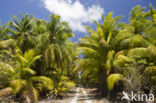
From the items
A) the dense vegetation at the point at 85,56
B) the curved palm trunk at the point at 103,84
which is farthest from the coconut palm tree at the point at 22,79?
the curved palm trunk at the point at 103,84

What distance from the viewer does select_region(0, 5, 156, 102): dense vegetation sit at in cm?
824

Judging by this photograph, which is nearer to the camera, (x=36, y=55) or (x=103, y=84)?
(x=103, y=84)

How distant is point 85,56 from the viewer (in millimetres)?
12672

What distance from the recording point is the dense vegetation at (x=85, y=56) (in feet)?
27.0

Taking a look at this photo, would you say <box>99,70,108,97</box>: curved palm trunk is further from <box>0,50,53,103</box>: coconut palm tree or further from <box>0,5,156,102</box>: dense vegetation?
<box>0,50,53,103</box>: coconut palm tree

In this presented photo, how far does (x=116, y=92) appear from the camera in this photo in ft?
37.8

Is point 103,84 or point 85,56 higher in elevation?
point 85,56

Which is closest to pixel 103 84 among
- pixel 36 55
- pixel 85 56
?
pixel 85 56

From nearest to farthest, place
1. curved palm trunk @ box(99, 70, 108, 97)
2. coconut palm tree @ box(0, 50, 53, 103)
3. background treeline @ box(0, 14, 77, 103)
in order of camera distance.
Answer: coconut palm tree @ box(0, 50, 53, 103) → background treeline @ box(0, 14, 77, 103) → curved palm trunk @ box(99, 70, 108, 97)

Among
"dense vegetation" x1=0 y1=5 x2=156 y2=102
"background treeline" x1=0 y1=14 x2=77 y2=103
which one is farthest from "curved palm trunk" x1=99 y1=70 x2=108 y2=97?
"background treeline" x1=0 y1=14 x2=77 y2=103

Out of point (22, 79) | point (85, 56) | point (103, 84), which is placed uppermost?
point (85, 56)

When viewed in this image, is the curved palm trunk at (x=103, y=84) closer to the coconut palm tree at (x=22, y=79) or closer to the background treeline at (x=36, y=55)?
the background treeline at (x=36, y=55)

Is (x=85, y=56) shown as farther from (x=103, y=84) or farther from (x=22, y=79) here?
(x=22, y=79)

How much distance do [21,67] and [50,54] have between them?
3.66m
